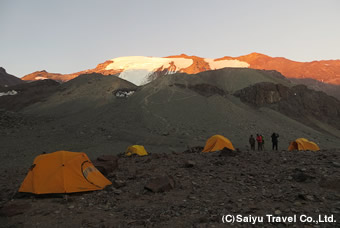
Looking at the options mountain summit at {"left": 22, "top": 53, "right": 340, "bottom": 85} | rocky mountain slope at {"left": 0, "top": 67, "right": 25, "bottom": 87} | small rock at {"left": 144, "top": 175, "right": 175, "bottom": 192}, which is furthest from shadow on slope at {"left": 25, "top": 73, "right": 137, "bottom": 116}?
mountain summit at {"left": 22, "top": 53, "right": 340, "bottom": 85}

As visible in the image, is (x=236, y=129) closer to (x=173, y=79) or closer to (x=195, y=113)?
(x=195, y=113)

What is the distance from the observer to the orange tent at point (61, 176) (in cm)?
768

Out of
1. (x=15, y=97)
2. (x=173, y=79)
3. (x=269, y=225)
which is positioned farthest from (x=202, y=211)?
(x=15, y=97)

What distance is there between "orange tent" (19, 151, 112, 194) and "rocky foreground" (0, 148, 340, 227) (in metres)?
0.23

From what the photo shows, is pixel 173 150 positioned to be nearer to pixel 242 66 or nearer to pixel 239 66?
pixel 239 66

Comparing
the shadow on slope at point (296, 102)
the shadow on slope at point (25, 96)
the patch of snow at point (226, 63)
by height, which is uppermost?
the patch of snow at point (226, 63)

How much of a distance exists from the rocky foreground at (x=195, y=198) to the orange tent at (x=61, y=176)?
23 cm

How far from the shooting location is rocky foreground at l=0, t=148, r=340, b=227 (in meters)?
5.39

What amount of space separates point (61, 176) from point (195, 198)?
4.16 metres

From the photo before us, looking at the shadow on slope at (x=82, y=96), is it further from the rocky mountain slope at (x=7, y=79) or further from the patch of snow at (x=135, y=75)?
the patch of snow at (x=135, y=75)

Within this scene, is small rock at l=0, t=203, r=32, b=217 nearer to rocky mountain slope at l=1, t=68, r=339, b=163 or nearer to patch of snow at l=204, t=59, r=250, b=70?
rocky mountain slope at l=1, t=68, r=339, b=163

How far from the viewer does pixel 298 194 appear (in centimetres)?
580

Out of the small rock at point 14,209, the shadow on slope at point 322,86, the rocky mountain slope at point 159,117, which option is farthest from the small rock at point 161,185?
the shadow on slope at point 322,86

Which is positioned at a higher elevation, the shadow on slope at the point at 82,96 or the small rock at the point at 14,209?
the shadow on slope at the point at 82,96
